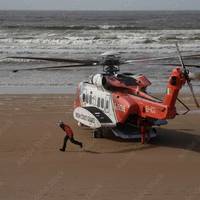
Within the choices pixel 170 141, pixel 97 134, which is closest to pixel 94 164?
pixel 97 134

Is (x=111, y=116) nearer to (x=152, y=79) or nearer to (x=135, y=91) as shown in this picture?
(x=135, y=91)

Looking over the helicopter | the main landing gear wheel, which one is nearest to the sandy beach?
the main landing gear wheel

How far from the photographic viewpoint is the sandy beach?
11.5m

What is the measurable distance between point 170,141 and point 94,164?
10.9 feet

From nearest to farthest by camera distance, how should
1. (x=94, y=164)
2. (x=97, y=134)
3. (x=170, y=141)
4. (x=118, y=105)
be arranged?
(x=94, y=164), (x=118, y=105), (x=170, y=141), (x=97, y=134)

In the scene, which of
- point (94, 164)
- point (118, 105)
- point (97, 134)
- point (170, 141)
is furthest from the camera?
point (97, 134)

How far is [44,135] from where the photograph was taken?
16531mm

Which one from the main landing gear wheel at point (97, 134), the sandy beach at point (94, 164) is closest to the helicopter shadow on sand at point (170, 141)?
the sandy beach at point (94, 164)

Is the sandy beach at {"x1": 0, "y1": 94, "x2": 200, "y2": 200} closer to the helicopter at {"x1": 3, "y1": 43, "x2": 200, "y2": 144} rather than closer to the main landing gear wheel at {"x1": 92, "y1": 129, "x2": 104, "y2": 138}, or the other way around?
the main landing gear wheel at {"x1": 92, "y1": 129, "x2": 104, "y2": 138}

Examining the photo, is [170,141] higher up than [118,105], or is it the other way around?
[118,105]

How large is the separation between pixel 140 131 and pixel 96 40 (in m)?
36.1

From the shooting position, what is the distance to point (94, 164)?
1345 cm

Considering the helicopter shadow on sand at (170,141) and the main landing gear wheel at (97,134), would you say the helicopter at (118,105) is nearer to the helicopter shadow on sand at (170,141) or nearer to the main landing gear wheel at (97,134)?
the main landing gear wheel at (97,134)

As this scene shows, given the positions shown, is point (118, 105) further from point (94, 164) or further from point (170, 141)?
point (94, 164)
